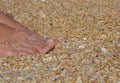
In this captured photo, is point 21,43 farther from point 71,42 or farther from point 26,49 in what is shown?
point 71,42

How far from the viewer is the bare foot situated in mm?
3418

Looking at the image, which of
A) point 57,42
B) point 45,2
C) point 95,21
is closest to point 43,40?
point 57,42

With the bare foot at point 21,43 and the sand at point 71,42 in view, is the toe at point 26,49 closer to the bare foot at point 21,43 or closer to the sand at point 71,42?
the bare foot at point 21,43

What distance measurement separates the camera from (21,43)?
142 inches

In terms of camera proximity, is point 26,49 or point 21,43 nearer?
point 26,49

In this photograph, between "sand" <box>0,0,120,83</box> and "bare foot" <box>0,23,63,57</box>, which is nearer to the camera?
"sand" <box>0,0,120,83</box>

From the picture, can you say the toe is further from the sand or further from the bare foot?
the sand

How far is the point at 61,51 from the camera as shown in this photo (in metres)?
3.40

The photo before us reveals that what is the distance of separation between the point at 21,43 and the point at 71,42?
1.59 feet

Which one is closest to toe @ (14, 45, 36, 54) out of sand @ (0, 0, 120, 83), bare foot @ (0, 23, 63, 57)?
bare foot @ (0, 23, 63, 57)

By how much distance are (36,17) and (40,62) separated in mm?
1704

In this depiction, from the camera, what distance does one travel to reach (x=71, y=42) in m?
3.68

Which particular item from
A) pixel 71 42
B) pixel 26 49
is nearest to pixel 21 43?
pixel 26 49

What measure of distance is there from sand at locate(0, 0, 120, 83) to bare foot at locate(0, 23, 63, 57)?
92 millimetres
